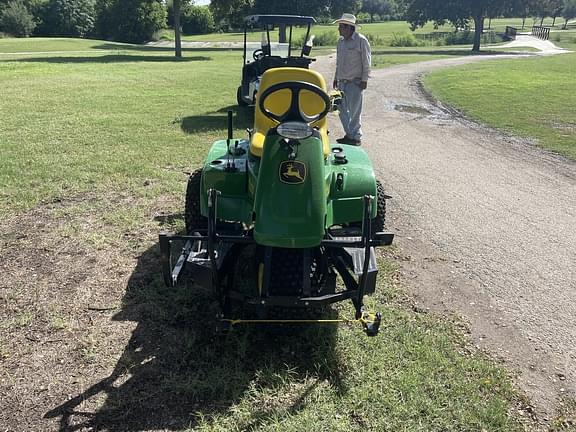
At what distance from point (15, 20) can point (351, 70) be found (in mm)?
58716

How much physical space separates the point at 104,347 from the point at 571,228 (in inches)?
180

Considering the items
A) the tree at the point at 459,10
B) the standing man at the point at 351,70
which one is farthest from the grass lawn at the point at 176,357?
the tree at the point at 459,10

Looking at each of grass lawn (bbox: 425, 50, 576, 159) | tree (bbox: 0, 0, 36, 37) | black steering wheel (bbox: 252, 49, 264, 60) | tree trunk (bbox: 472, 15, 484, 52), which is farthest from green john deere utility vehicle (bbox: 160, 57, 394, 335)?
tree (bbox: 0, 0, 36, 37)

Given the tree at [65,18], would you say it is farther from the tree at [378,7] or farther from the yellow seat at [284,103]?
the tree at [378,7]

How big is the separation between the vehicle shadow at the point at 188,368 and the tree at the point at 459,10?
44.0 meters

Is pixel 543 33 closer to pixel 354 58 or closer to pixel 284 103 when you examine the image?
pixel 354 58

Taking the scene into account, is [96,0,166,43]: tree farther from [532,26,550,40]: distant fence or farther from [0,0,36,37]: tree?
[532,26,550,40]: distant fence

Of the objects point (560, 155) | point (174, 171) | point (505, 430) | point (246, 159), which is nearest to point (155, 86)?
point (174, 171)

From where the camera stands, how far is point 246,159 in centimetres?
409

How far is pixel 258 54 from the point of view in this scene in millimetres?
11141

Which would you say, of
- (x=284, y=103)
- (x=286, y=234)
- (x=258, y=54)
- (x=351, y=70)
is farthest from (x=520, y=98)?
(x=286, y=234)

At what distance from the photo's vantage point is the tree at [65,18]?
60094 millimetres

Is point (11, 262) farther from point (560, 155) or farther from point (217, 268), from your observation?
point (560, 155)

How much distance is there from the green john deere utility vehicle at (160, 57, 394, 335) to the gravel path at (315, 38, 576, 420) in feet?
3.02
